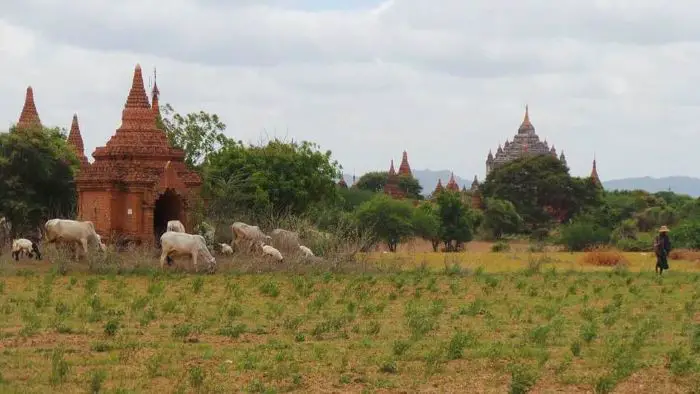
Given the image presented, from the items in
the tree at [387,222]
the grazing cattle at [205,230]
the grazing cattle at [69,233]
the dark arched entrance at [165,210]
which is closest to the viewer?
the grazing cattle at [69,233]

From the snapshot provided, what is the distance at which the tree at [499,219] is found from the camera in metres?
54.3

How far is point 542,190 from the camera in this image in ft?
201

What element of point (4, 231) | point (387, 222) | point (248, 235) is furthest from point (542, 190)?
point (4, 231)

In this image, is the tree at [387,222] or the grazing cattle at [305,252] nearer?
the grazing cattle at [305,252]

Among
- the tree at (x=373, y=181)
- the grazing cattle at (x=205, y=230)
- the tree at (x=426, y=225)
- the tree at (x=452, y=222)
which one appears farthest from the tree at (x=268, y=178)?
the tree at (x=373, y=181)

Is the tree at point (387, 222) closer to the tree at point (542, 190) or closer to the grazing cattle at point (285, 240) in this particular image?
the grazing cattle at point (285, 240)

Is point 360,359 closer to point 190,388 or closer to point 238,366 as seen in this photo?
point 238,366

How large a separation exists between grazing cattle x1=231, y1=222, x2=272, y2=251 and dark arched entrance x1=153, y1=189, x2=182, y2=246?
2.29 metres

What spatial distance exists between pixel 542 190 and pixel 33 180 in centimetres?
3657

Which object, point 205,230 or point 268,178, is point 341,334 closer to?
point 205,230

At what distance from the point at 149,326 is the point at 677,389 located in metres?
6.70

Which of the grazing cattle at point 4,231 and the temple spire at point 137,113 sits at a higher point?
the temple spire at point 137,113

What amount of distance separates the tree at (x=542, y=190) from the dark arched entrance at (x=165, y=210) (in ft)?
109

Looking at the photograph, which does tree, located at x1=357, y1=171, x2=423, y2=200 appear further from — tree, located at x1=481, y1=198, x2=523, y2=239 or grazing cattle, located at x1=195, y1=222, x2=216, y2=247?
grazing cattle, located at x1=195, y1=222, x2=216, y2=247
